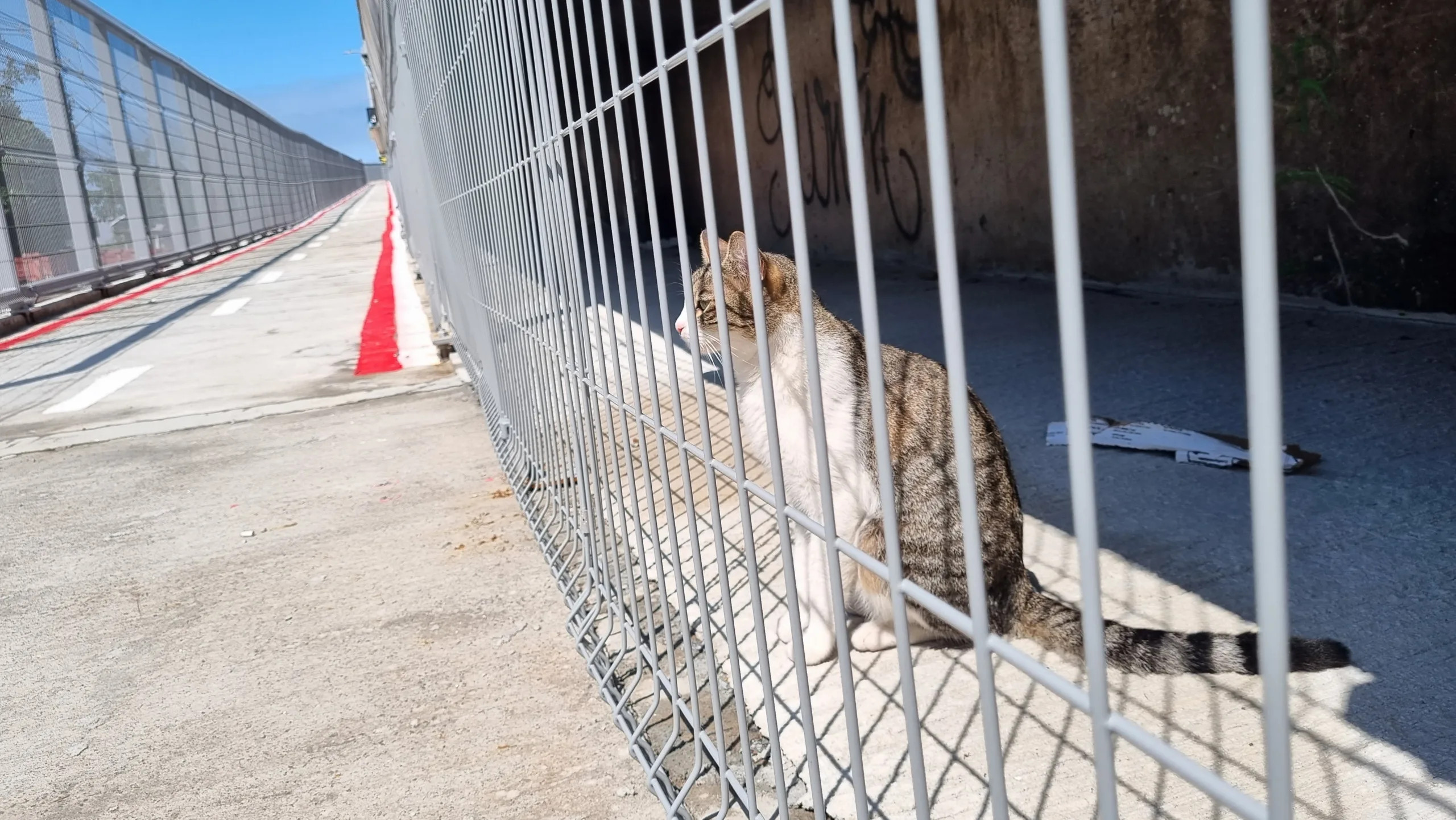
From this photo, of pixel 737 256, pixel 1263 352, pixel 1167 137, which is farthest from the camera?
pixel 1167 137

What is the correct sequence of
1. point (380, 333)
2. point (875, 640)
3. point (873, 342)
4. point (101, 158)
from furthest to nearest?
point (101, 158), point (380, 333), point (875, 640), point (873, 342)

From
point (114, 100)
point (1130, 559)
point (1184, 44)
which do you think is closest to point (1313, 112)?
point (1184, 44)

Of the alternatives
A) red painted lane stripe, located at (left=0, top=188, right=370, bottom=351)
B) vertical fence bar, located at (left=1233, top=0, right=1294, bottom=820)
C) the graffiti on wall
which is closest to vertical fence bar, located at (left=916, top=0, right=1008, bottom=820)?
vertical fence bar, located at (left=1233, top=0, right=1294, bottom=820)

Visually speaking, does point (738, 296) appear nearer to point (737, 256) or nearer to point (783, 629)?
point (737, 256)

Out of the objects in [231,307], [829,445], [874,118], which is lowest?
[829,445]

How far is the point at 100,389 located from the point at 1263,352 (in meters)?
9.51

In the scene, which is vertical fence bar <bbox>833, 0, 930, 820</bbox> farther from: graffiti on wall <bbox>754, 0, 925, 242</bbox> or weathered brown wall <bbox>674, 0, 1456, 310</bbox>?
graffiti on wall <bbox>754, 0, 925, 242</bbox>

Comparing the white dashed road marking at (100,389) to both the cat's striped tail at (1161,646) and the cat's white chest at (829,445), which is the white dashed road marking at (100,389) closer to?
the cat's white chest at (829,445)

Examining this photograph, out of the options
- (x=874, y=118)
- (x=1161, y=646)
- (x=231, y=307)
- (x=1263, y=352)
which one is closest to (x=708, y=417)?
(x=1161, y=646)

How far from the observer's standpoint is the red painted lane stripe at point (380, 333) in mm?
8477

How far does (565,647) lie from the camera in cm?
297

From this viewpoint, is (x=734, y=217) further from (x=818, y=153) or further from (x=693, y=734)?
(x=693, y=734)

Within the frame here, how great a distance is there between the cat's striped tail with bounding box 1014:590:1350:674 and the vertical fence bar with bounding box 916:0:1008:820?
572 mm

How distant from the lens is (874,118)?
A: 9312 mm
